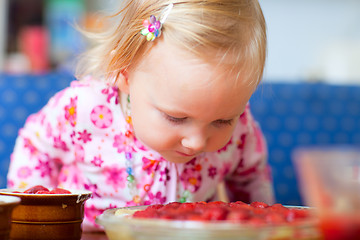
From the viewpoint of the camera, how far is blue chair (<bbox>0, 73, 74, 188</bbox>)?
1.74m

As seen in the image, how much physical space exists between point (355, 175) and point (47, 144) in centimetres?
81

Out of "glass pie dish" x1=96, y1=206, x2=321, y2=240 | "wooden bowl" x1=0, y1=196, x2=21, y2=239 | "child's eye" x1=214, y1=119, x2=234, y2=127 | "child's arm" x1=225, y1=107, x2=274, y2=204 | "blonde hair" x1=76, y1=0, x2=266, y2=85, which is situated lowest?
"glass pie dish" x1=96, y1=206, x2=321, y2=240

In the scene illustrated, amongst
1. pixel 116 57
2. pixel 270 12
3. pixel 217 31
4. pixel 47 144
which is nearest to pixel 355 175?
pixel 217 31

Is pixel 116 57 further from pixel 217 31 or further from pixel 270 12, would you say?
pixel 270 12

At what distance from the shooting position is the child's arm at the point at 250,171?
1249mm

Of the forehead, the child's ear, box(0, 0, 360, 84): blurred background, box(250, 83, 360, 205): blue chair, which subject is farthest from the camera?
box(0, 0, 360, 84): blurred background

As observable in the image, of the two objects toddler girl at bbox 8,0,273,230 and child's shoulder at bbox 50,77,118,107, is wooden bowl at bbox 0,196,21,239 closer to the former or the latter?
toddler girl at bbox 8,0,273,230

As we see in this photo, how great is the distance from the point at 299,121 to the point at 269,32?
1.52 meters

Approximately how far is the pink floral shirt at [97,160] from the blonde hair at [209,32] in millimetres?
170

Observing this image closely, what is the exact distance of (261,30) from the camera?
92 centimetres

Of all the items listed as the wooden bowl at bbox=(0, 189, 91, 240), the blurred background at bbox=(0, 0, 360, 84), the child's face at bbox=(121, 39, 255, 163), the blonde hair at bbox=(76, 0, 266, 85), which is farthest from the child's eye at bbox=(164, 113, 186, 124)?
the blurred background at bbox=(0, 0, 360, 84)

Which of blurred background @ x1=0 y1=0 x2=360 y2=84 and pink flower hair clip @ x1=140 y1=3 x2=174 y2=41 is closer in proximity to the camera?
pink flower hair clip @ x1=140 y1=3 x2=174 y2=41

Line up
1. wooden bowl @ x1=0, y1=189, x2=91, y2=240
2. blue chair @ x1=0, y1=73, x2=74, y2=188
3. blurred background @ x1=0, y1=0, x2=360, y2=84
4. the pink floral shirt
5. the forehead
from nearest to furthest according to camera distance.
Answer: wooden bowl @ x1=0, y1=189, x2=91, y2=240, the forehead, the pink floral shirt, blue chair @ x1=0, y1=73, x2=74, y2=188, blurred background @ x1=0, y1=0, x2=360, y2=84

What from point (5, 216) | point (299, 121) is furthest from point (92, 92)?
point (299, 121)
